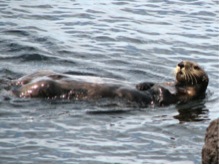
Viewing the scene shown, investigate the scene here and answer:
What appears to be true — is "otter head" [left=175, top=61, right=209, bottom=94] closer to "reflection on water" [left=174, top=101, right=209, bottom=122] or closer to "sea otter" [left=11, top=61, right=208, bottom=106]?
"sea otter" [left=11, top=61, right=208, bottom=106]

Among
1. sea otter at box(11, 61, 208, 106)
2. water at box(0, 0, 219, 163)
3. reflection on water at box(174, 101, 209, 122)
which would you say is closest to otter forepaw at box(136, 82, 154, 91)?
sea otter at box(11, 61, 208, 106)

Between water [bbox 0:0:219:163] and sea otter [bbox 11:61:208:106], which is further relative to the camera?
sea otter [bbox 11:61:208:106]

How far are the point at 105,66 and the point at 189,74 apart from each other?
79.2 inches

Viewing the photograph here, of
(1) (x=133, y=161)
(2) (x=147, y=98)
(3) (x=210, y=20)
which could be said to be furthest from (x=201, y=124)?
(3) (x=210, y=20)

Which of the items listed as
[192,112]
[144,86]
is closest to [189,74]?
[192,112]

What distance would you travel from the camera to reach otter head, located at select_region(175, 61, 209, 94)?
33.2ft

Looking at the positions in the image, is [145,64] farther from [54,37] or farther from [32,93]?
[32,93]

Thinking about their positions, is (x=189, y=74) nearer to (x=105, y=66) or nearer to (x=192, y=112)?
(x=192, y=112)

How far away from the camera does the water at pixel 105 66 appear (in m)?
7.78

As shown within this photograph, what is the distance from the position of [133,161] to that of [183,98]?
2874mm

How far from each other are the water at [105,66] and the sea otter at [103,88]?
167mm

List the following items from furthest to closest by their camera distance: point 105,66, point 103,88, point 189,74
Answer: point 105,66
point 189,74
point 103,88

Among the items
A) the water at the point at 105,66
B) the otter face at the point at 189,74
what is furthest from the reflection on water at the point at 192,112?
the otter face at the point at 189,74

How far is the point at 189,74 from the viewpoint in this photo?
10156 millimetres
